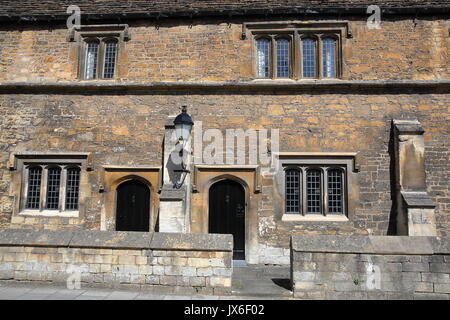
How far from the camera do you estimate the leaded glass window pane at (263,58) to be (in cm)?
1073

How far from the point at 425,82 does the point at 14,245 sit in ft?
36.1

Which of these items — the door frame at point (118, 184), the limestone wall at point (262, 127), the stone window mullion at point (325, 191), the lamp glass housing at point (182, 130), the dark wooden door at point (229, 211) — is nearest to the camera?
the lamp glass housing at point (182, 130)

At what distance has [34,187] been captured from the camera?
1070cm

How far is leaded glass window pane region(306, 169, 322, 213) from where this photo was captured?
10.1 meters

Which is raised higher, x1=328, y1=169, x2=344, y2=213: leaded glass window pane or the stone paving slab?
x1=328, y1=169, x2=344, y2=213: leaded glass window pane

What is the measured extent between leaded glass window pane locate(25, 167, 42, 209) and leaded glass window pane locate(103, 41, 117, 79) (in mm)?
3588

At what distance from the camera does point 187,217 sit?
9.56m

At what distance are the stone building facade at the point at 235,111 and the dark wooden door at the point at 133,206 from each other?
0.09m

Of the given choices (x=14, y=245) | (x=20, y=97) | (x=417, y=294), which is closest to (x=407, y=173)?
(x=417, y=294)

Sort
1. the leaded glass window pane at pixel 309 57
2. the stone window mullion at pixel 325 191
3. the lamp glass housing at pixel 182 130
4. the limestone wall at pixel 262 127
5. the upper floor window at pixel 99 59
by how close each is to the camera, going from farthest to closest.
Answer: the upper floor window at pixel 99 59 < the leaded glass window pane at pixel 309 57 < the stone window mullion at pixel 325 191 < the limestone wall at pixel 262 127 < the lamp glass housing at pixel 182 130

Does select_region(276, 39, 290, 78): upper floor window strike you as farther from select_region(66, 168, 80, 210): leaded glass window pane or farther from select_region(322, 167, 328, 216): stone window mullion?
select_region(66, 168, 80, 210): leaded glass window pane

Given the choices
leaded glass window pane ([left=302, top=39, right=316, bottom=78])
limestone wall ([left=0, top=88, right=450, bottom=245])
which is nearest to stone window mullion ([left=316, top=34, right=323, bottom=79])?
leaded glass window pane ([left=302, top=39, right=316, bottom=78])

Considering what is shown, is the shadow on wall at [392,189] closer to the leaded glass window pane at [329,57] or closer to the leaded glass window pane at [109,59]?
the leaded glass window pane at [329,57]

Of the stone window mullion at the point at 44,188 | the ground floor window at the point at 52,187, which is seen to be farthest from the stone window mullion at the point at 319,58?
the stone window mullion at the point at 44,188
